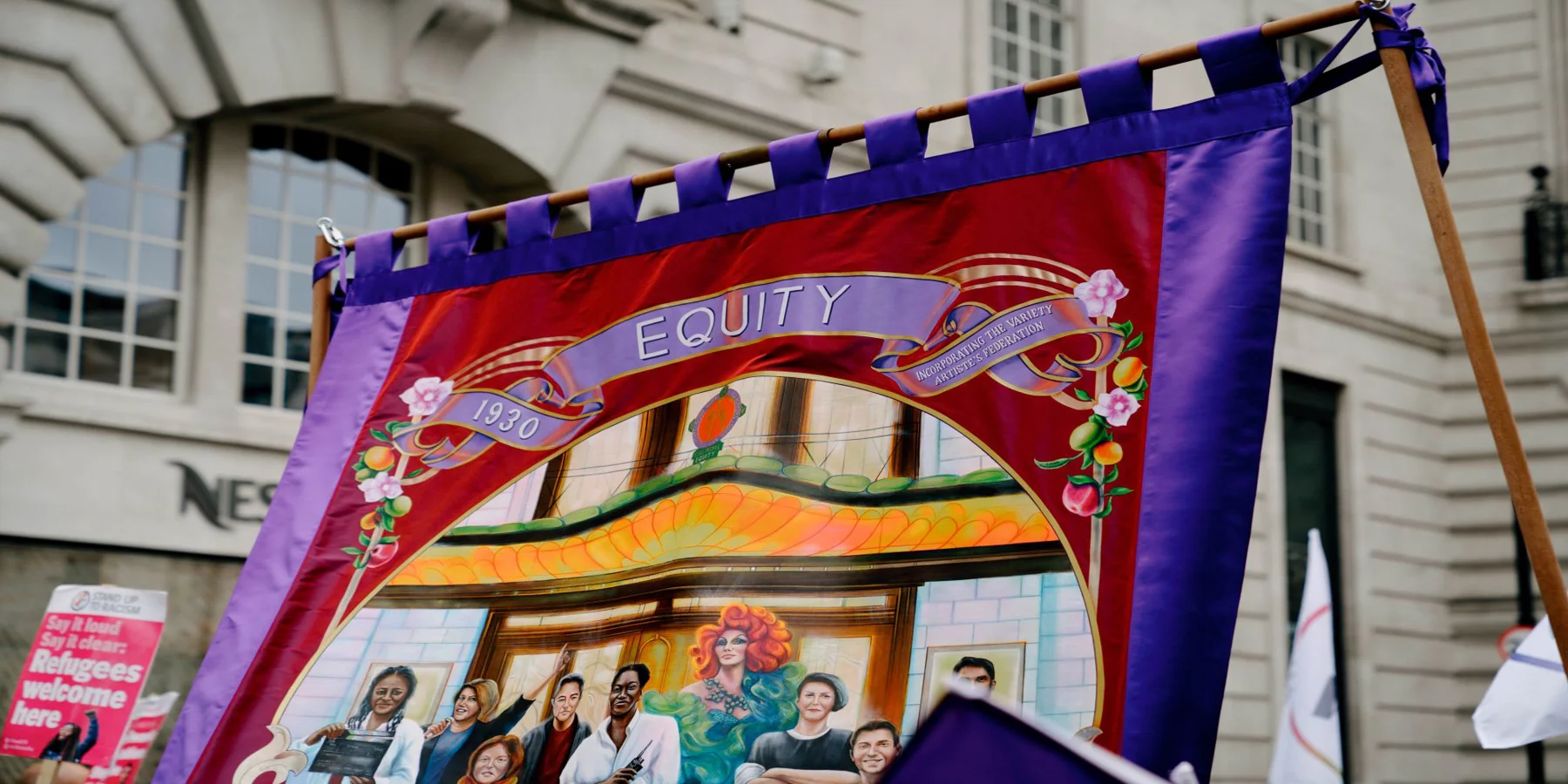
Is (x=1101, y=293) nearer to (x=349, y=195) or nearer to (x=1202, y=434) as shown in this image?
(x=1202, y=434)

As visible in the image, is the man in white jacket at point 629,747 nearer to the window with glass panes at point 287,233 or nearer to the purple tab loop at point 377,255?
the purple tab loop at point 377,255

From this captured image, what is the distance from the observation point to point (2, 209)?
25.1 ft

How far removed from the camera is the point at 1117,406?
312 cm

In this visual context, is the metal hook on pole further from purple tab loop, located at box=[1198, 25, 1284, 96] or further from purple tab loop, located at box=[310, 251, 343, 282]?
purple tab loop, located at box=[1198, 25, 1284, 96]

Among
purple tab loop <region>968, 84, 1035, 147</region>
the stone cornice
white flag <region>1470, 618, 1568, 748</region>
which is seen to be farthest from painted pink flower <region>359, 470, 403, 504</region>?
the stone cornice

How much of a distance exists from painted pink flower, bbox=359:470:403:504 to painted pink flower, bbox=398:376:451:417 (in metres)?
0.20

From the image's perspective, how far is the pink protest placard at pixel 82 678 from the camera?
5191mm

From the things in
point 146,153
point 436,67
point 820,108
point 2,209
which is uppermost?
point 820,108

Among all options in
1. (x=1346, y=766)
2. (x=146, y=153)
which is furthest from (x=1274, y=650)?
(x=146, y=153)

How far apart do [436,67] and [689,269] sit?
5800 mm

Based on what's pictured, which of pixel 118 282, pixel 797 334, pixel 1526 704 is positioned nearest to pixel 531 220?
pixel 797 334

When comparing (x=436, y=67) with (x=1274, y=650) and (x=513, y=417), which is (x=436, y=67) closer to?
(x=513, y=417)

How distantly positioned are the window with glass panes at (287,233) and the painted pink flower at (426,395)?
4854 mm

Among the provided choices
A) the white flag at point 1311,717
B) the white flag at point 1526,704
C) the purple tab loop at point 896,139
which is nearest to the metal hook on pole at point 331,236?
the purple tab loop at point 896,139
